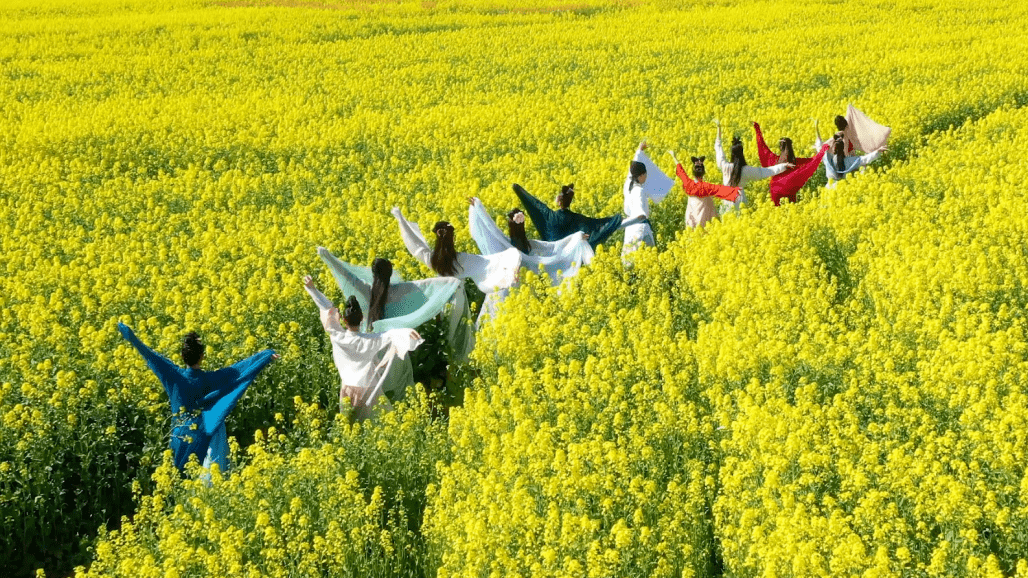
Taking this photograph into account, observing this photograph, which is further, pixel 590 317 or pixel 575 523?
pixel 590 317

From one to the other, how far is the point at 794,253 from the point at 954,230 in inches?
78.3

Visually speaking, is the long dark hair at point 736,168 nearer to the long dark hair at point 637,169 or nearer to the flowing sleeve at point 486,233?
the long dark hair at point 637,169

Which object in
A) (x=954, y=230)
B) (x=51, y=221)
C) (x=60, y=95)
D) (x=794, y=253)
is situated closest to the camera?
(x=794, y=253)

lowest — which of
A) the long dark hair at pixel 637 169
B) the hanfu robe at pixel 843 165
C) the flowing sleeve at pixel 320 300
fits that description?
the flowing sleeve at pixel 320 300

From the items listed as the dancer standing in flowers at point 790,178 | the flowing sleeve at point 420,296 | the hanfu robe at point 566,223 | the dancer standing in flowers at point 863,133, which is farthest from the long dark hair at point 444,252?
the dancer standing in flowers at point 863,133

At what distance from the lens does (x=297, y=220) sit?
43.5 feet

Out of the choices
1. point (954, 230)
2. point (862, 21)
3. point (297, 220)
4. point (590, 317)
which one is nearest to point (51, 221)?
point (297, 220)

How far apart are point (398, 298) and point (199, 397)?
2072mm

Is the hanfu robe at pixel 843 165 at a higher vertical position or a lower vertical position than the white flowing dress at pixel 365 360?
higher

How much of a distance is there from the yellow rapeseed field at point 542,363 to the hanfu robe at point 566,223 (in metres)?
0.71

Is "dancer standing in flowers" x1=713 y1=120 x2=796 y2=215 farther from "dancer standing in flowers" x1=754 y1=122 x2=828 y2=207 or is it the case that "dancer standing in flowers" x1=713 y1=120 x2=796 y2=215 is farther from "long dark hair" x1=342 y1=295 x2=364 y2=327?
"long dark hair" x1=342 y1=295 x2=364 y2=327

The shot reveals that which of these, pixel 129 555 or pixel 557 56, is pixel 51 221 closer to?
pixel 129 555

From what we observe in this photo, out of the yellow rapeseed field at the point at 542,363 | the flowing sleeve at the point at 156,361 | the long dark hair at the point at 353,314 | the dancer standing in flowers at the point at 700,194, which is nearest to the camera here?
the yellow rapeseed field at the point at 542,363

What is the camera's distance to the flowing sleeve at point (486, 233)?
10734mm
